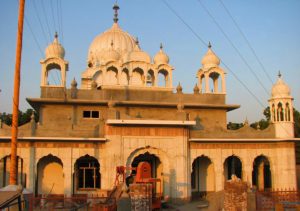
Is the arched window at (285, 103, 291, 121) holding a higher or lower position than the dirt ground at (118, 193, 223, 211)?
higher

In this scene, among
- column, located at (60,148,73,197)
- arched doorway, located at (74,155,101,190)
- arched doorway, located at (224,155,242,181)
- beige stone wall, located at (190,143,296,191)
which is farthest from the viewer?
arched doorway, located at (224,155,242,181)

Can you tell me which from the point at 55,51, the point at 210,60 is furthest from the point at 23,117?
the point at 210,60

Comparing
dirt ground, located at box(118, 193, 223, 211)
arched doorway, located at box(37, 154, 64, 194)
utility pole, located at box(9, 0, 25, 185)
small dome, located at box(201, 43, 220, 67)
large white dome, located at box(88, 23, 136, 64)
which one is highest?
large white dome, located at box(88, 23, 136, 64)

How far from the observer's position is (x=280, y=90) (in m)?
24.3

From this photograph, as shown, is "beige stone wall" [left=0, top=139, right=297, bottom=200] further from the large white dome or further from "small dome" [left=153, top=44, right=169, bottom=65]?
the large white dome

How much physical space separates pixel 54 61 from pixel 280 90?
14523 millimetres

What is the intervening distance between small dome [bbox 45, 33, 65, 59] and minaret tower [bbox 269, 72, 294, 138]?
13.9 metres

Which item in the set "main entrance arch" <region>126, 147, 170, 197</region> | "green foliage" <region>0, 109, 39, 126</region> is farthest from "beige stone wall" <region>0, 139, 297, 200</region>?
"green foliage" <region>0, 109, 39, 126</region>

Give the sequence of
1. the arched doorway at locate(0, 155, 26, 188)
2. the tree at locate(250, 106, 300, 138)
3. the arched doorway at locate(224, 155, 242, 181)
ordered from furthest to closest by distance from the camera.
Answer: the tree at locate(250, 106, 300, 138) < the arched doorway at locate(224, 155, 242, 181) < the arched doorway at locate(0, 155, 26, 188)

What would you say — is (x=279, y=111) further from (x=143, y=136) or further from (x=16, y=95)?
(x=16, y=95)

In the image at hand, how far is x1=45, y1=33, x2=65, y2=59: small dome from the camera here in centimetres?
2412

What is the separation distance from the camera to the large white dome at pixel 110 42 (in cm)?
3631

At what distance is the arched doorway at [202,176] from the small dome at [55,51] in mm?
11042

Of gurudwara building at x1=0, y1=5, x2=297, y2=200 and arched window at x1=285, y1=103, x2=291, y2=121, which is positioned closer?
gurudwara building at x1=0, y1=5, x2=297, y2=200
